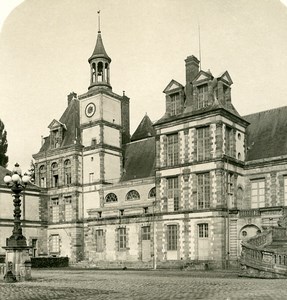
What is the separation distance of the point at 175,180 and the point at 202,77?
7.12m

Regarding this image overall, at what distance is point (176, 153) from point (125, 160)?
10.5m

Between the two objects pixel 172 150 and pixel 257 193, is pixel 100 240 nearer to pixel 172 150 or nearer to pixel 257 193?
pixel 172 150

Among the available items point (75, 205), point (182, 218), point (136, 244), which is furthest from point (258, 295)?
point (75, 205)

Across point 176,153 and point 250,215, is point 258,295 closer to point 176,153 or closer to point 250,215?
point 250,215

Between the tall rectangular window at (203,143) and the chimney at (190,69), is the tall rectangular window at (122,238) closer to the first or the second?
the tall rectangular window at (203,143)

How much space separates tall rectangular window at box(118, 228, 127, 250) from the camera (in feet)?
119

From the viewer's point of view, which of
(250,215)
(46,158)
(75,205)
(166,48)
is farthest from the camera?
(46,158)

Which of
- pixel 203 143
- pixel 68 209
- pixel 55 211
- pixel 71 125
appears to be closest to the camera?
pixel 203 143

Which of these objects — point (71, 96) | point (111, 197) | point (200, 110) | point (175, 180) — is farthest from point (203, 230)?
point (71, 96)

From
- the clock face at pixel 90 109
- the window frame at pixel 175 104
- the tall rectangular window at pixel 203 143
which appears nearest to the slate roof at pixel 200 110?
the window frame at pixel 175 104

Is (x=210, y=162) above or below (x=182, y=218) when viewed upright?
above

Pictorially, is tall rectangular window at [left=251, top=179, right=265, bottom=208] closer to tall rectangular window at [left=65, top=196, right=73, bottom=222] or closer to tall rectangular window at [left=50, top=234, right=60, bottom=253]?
tall rectangular window at [left=65, top=196, right=73, bottom=222]

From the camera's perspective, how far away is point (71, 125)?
150ft

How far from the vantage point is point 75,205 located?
4256 cm
